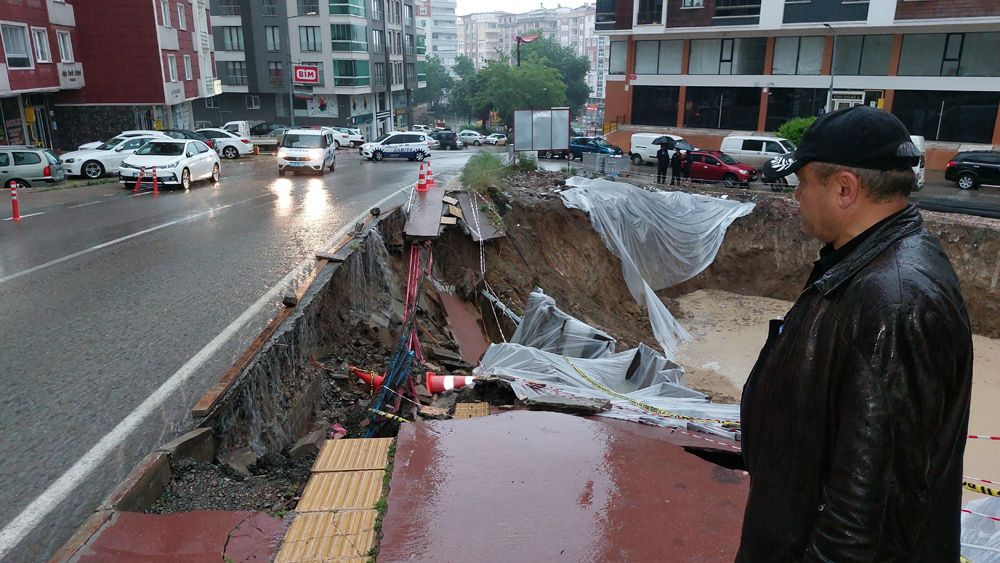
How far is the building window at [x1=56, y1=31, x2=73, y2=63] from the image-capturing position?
29.5 meters

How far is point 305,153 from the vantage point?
23969 millimetres

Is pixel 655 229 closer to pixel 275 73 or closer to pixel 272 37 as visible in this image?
pixel 275 73

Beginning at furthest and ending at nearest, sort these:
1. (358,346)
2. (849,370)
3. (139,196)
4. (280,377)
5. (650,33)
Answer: (650,33) → (139,196) → (358,346) → (280,377) → (849,370)

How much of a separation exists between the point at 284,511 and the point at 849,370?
3.02 meters

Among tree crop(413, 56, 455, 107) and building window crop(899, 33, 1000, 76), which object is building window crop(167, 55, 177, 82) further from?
tree crop(413, 56, 455, 107)

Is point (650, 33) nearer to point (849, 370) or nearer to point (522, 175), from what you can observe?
point (522, 175)

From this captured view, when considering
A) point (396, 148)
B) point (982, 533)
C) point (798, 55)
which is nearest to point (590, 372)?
point (982, 533)

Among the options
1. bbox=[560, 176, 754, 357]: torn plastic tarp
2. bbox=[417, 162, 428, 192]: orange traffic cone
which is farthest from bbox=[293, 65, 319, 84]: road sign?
bbox=[417, 162, 428, 192]: orange traffic cone

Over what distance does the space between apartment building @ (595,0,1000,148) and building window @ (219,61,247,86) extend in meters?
28.8

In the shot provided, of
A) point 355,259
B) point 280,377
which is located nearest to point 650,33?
point 355,259

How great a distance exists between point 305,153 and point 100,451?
20454 mm

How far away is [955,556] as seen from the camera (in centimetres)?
194

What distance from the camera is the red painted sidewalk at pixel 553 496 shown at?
11.2ft

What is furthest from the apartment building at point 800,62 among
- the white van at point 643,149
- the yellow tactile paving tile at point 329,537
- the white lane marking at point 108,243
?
the yellow tactile paving tile at point 329,537
